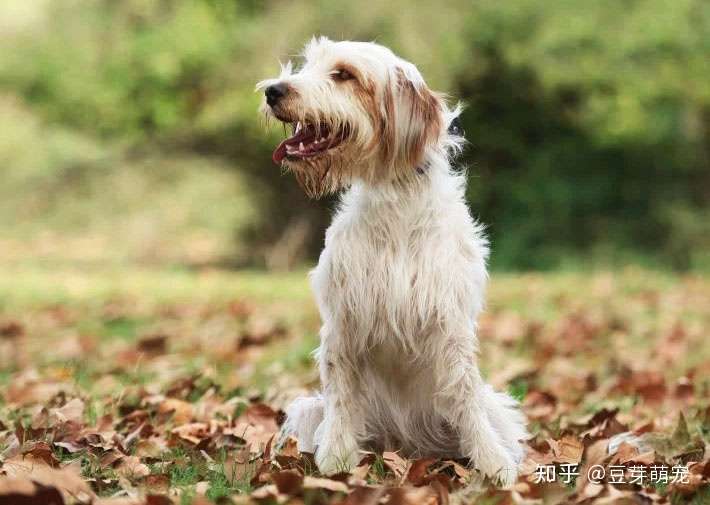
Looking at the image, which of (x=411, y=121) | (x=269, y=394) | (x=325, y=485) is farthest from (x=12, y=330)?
(x=325, y=485)

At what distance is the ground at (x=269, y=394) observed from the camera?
128 inches

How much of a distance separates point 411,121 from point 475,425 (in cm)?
118

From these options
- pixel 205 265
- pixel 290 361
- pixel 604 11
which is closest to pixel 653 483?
pixel 290 361

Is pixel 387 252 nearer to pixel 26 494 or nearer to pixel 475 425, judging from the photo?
pixel 475 425

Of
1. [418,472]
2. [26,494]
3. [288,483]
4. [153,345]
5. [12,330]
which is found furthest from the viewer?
[12,330]

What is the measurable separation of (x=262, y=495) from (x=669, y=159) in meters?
14.0

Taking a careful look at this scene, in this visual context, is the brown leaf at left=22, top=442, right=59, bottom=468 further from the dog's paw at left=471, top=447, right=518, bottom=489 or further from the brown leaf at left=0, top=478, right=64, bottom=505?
the dog's paw at left=471, top=447, right=518, bottom=489

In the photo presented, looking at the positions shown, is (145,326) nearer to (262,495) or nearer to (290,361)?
(290,361)

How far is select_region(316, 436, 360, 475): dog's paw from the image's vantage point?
366cm

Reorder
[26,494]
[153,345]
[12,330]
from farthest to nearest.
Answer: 1. [12,330]
2. [153,345]
3. [26,494]

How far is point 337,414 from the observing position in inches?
149

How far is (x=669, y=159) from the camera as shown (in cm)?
1577

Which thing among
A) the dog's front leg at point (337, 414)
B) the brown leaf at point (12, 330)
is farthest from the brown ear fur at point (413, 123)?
the brown leaf at point (12, 330)

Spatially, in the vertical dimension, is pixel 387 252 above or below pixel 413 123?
below
